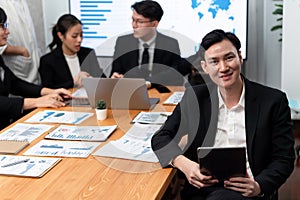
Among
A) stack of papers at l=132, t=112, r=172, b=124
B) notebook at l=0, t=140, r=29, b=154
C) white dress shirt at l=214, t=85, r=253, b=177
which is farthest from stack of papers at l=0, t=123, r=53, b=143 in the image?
white dress shirt at l=214, t=85, r=253, b=177

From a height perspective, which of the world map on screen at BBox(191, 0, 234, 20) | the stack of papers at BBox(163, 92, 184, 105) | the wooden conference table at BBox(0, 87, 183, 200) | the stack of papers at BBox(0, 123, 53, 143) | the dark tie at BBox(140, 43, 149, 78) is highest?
the world map on screen at BBox(191, 0, 234, 20)

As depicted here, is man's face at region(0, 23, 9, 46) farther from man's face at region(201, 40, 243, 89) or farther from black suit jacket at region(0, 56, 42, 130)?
man's face at region(201, 40, 243, 89)

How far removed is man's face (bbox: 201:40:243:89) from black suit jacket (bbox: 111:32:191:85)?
1.42 metres

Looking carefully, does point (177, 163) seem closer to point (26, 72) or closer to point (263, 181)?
point (263, 181)

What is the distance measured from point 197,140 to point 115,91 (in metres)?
0.79

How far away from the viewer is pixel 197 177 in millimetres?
1896

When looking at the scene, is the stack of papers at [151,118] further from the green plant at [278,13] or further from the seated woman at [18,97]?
the green plant at [278,13]

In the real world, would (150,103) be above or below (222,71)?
below

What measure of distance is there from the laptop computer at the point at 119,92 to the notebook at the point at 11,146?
2.03 ft

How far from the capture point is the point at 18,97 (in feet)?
10.4

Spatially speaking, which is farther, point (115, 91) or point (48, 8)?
point (48, 8)

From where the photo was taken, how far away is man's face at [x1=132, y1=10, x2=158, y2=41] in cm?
343

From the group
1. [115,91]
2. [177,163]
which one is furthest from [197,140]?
[115,91]

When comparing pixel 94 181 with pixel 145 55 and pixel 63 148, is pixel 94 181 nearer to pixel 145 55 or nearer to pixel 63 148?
pixel 63 148
